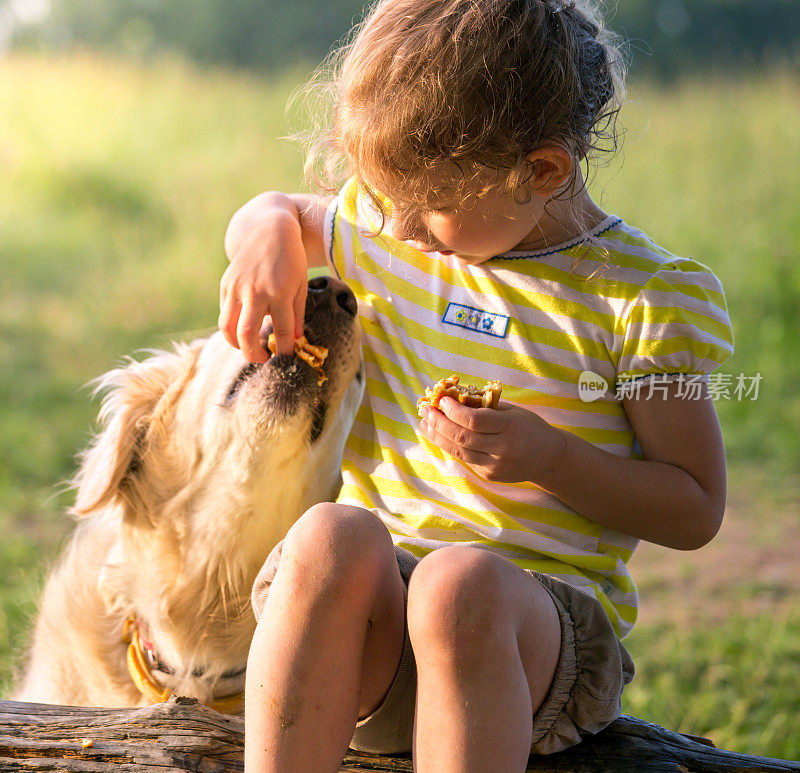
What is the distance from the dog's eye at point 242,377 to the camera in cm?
197

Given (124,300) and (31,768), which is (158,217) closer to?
(124,300)

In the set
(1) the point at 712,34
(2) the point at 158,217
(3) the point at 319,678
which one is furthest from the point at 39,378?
(1) the point at 712,34

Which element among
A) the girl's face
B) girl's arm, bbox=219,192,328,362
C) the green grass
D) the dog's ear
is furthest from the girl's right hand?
the green grass

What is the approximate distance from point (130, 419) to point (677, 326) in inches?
51.3

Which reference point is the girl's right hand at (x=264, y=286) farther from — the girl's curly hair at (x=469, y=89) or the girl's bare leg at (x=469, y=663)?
the girl's bare leg at (x=469, y=663)

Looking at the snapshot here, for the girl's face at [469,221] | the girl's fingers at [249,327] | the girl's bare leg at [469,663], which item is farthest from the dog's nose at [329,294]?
the girl's bare leg at [469,663]

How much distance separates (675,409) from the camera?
61.7 inches

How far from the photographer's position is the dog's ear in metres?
2.13

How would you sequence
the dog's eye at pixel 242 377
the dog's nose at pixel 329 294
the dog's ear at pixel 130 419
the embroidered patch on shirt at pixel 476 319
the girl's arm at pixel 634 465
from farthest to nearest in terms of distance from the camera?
the dog's ear at pixel 130 419, the dog's eye at pixel 242 377, the dog's nose at pixel 329 294, the embroidered patch on shirt at pixel 476 319, the girl's arm at pixel 634 465

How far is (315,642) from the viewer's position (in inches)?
53.4

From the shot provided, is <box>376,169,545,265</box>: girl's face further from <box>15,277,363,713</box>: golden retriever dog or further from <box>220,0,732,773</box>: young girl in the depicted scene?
<box>15,277,363,713</box>: golden retriever dog

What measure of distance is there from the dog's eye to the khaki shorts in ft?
1.74

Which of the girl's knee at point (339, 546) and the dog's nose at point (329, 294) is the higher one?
the dog's nose at point (329, 294)

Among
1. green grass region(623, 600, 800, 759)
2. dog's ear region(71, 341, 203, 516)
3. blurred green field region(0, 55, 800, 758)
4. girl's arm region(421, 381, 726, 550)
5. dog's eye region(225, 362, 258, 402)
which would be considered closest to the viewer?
girl's arm region(421, 381, 726, 550)
